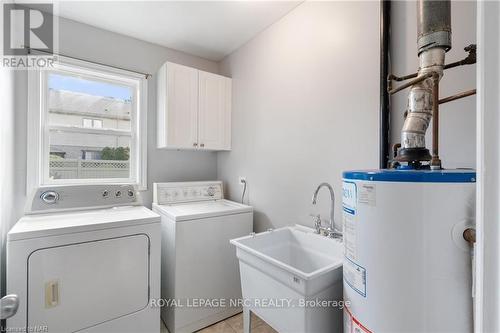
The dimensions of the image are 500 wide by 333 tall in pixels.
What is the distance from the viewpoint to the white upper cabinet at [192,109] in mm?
2328

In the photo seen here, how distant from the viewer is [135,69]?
2439 millimetres

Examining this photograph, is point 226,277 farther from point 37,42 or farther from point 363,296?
point 37,42

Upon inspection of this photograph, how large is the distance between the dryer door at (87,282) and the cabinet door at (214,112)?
1232 millimetres

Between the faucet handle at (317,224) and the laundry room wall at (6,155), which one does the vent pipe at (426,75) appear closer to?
the faucet handle at (317,224)

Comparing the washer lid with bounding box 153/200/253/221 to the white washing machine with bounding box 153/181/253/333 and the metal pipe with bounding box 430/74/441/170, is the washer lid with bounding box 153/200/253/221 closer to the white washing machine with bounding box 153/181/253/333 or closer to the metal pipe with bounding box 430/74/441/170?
the white washing machine with bounding box 153/181/253/333

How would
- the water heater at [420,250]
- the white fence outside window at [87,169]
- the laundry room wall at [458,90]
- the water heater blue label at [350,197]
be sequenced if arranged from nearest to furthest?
1. the water heater at [420,250]
2. the water heater blue label at [350,197]
3. the laundry room wall at [458,90]
4. the white fence outside window at [87,169]

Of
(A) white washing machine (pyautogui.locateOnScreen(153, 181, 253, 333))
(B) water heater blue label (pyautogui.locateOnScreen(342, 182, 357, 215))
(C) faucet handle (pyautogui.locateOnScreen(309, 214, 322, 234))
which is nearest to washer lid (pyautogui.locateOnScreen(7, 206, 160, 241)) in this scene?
(A) white washing machine (pyautogui.locateOnScreen(153, 181, 253, 333))

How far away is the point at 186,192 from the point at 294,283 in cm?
167

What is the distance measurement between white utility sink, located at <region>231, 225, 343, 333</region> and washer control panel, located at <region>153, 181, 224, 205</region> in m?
1.13

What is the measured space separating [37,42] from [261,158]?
85.5 inches

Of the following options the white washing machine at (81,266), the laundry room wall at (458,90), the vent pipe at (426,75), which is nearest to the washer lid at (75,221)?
the white washing machine at (81,266)

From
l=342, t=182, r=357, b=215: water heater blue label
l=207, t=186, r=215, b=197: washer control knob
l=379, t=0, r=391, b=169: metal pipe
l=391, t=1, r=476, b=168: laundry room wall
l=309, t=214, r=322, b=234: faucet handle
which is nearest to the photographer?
l=342, t=182, r=357, b=215: water heater blue label

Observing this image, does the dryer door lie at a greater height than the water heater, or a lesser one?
lesser

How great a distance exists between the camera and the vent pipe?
3.20 feet
